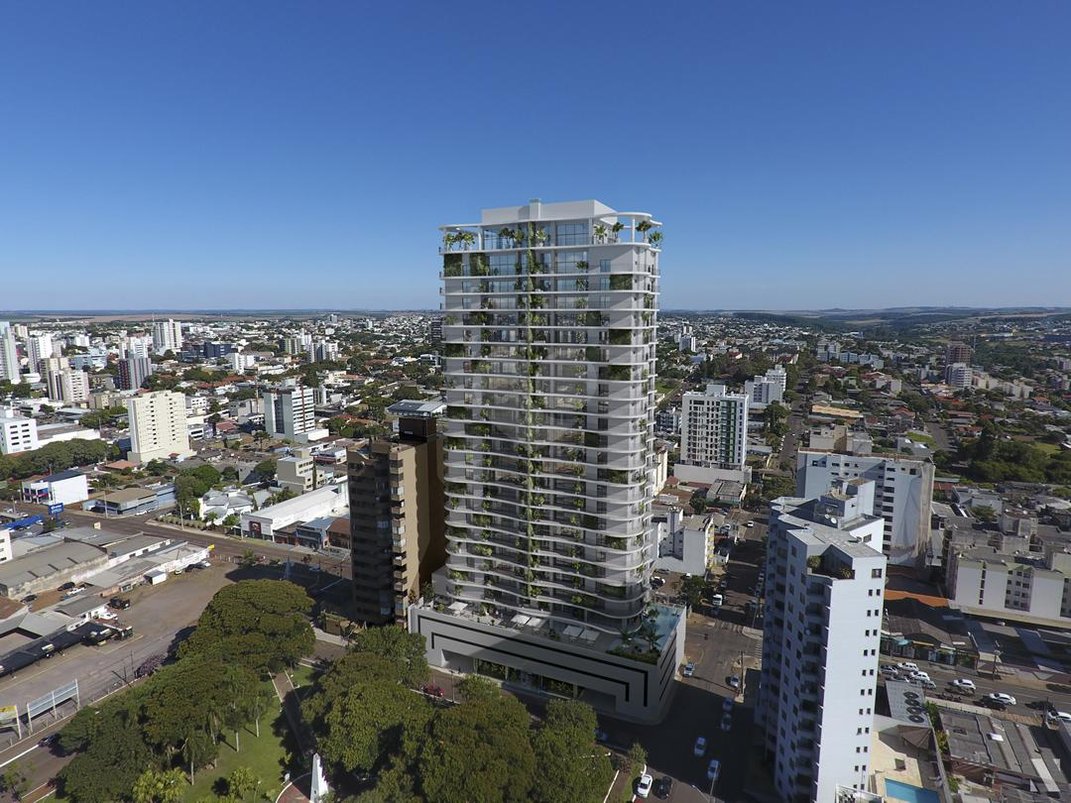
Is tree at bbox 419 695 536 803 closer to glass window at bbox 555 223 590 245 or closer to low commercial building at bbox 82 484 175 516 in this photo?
glass window at bbox 555 223 590 245

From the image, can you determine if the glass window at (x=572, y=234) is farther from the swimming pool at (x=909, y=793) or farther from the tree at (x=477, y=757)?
the swimming pool at (x=909, y=793)

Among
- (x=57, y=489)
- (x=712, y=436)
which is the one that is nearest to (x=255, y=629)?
(x=57, y=489)

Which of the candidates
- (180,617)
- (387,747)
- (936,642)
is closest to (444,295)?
(387,747)

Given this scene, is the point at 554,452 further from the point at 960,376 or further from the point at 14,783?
the point at 960,376

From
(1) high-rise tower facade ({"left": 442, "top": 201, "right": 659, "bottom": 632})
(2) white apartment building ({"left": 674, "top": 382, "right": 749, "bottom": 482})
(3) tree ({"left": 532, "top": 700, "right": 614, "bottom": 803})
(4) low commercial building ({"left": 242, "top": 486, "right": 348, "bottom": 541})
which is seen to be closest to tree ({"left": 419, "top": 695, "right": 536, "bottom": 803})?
(3) tree ({"left": 532, "top": 700, "right": 614, "bottom": 803})

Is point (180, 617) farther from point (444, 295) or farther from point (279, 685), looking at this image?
point (444, 295)

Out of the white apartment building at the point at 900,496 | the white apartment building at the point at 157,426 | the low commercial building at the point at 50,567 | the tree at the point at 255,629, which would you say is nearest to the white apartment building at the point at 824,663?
the tree at the point at 255,629
